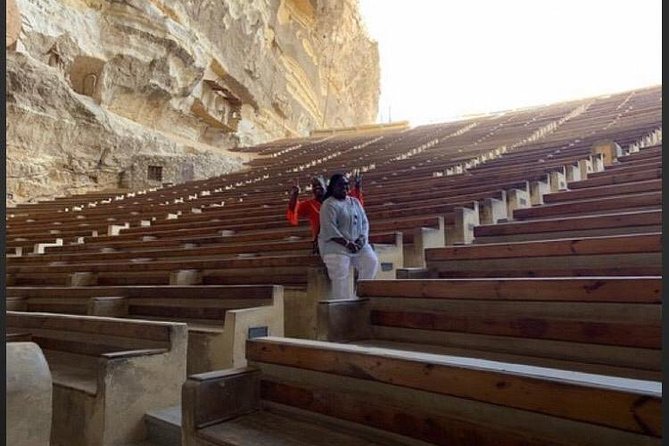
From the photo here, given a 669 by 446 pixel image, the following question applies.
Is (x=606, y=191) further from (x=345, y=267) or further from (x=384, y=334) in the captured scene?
(x=384, y=334)

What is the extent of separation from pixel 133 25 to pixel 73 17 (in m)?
1.72

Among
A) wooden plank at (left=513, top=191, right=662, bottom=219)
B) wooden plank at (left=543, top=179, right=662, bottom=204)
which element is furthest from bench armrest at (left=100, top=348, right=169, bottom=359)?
wooden plank at (left=543, top=179, right=662, bottom=204)

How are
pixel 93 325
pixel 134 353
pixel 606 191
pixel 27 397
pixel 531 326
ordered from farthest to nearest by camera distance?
pixel 606 191 → pixel 93 325 → pixel 134 353 → pixel 531 326 → pixel 27 397

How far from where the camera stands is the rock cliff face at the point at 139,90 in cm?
1024

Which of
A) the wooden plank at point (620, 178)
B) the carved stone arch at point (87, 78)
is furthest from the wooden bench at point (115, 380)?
the carved stone arch at point (87, 78)

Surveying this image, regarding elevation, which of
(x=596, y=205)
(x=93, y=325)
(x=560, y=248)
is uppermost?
(x=596, y=205)

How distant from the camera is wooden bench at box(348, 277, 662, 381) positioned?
162 centimetres

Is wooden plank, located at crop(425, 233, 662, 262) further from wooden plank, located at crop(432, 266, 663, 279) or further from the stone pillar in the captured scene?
the stone pillar

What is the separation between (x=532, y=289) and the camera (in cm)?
189

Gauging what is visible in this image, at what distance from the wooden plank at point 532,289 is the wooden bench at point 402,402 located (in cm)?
59

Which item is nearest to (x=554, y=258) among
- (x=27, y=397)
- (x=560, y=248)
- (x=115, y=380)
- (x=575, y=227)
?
(x=560, y=248)

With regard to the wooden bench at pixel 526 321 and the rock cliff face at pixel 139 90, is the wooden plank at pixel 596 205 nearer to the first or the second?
the wooden bench at pixel 526 321

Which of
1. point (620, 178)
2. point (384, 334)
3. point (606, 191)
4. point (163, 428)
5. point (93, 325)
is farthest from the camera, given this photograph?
point (620, 178)

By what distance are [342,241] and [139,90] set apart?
12.8m
